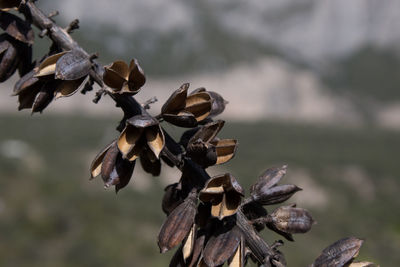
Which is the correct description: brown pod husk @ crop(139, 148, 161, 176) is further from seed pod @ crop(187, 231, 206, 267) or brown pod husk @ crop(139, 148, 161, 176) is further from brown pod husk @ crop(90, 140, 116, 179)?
seed pod @ crop(187, 231, 206, 267)

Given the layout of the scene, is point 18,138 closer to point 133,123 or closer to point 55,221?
point 55,221

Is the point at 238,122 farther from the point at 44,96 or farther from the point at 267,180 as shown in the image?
the point at 44,96

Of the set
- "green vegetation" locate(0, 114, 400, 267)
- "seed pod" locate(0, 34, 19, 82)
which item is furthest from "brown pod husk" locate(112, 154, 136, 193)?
"green vegetation" locate(0, 114, 400, 267)

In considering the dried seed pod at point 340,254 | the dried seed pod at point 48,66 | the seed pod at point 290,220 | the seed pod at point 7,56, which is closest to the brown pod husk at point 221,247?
the seed pod at point 290,220

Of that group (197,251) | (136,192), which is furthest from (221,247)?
(136,192)

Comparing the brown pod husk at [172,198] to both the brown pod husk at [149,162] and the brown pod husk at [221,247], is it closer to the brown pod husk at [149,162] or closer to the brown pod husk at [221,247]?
the brown pod husk at [149,162]

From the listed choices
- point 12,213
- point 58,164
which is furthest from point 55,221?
point 58,164
